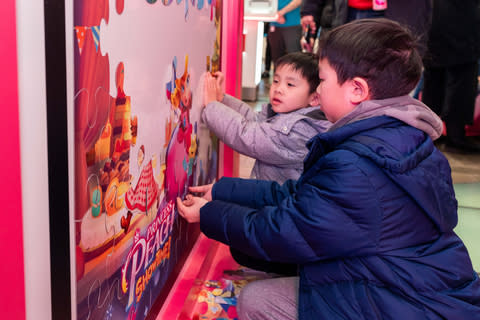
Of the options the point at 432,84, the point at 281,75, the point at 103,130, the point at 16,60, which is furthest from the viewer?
the point at 432,84

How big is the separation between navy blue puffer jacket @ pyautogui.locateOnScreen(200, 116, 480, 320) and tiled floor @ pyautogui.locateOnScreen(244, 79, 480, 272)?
3.18ft

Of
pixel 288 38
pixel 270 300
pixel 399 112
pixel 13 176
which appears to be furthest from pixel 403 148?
pixel 288 38

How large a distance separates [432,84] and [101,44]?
3325 millimetres

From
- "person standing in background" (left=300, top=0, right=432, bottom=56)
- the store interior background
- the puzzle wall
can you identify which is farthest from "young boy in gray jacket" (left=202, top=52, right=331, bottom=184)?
the store interior background

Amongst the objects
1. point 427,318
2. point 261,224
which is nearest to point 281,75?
point 261,224

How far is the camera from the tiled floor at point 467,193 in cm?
214

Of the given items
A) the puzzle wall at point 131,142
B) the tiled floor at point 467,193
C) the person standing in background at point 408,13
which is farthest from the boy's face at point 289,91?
the tiled floor at point 467,193

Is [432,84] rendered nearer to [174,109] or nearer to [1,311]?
[174,109]

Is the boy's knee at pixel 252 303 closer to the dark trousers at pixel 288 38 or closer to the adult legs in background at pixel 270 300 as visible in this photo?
the adult legs in background at pixel 270 300

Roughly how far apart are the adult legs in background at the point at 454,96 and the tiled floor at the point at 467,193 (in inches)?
5.2

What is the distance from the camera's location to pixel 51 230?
0.65 meters

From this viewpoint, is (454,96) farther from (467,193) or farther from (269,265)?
(269,265)

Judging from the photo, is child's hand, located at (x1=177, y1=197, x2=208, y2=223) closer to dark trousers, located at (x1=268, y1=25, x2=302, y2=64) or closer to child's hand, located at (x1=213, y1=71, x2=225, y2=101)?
child's hand, located at (x1=213, y1=71, x2=225, y2=101)

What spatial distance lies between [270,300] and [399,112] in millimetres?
530
